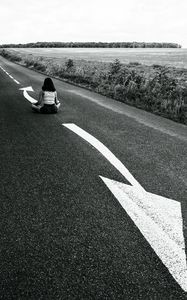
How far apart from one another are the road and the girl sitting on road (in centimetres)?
189

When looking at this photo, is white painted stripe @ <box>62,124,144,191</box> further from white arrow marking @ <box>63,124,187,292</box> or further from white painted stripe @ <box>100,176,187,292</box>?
white painted stripe @ <box>100,176,187,292</box>

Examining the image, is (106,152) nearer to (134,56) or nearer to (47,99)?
(47,99)

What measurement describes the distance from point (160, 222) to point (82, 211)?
93cm

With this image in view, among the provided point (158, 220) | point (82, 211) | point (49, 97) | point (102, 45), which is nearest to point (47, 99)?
point (49, 97)

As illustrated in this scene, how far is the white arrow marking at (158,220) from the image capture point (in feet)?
10.1

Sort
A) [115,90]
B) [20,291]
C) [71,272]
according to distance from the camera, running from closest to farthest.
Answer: [20,291], [71,272], [115,90]

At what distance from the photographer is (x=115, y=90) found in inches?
663

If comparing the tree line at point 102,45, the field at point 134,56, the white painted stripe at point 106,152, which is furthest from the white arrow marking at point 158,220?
the tree line at point 102,45

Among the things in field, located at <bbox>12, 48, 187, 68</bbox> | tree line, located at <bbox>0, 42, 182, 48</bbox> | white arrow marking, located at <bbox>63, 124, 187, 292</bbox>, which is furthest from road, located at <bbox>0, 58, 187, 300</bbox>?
tree line, located at <bbox>0, 42, 182, 48</bbox>

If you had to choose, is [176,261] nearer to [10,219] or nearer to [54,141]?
[10,219]

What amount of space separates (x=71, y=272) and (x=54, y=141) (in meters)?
4.40

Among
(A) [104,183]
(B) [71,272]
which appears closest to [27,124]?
(A) [104,183]

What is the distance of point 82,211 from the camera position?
3.98 metres

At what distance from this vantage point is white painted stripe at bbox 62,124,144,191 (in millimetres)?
5043
